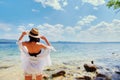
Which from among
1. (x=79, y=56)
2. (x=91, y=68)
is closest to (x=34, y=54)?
(x=91, y=68)

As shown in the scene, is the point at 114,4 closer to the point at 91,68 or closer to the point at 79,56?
the point at 91,68

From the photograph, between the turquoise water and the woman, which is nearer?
the woman

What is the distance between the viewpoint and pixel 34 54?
23.6 ft

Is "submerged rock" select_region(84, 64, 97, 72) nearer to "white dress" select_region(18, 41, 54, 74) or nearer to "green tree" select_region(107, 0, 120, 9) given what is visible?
"green tree" select_region(107, 0, 120, 9)

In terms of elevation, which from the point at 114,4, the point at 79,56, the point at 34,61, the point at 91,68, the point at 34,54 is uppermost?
the point at 114,4

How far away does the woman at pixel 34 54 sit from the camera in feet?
23.1

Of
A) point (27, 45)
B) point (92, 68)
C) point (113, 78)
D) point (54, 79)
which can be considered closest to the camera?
point (27, 45)

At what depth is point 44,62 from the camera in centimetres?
752

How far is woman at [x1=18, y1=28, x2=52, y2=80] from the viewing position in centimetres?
703

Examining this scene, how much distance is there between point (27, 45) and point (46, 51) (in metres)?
0.67

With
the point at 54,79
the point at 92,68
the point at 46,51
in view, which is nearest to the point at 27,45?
the point at 46,51

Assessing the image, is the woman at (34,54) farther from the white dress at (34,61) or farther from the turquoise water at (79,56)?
the turquoise water at (79,56)

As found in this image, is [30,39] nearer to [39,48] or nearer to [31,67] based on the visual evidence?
[39,48]

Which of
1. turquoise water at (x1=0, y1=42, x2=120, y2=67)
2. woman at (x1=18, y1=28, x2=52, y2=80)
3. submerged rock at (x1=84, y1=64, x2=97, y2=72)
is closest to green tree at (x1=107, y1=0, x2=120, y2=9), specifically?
submerged rock at (x1=84, y1=64, x2=97, y2=72)
